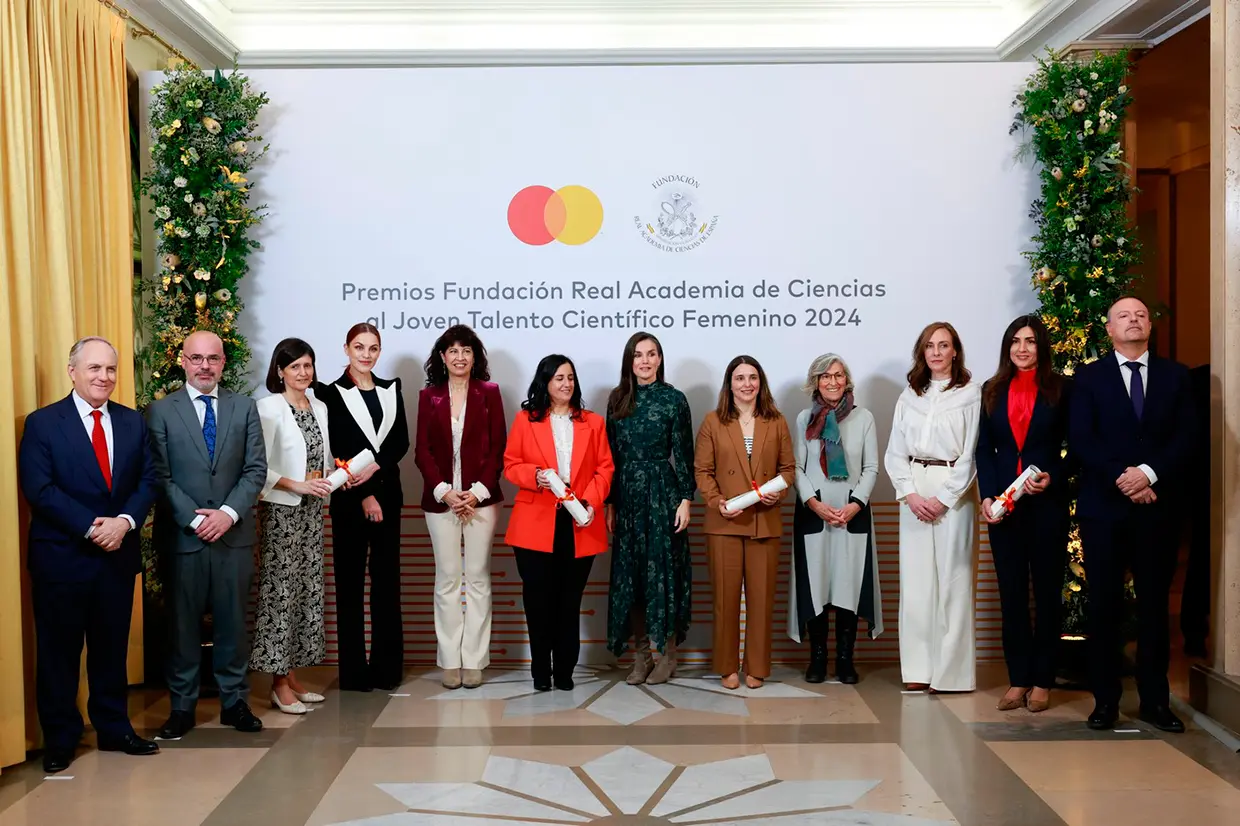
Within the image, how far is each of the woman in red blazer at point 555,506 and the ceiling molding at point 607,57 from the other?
7.02 ft

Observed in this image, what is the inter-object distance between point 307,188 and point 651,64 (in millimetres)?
2125

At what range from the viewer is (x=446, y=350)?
5.30 meters

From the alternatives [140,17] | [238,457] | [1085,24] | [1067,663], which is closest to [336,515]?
[238,457]

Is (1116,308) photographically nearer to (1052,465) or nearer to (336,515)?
(1052,465)

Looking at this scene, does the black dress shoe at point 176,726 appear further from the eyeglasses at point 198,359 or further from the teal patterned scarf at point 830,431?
the teal patterned scarf at point 830,431

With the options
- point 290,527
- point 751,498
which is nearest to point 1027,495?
point 751,498

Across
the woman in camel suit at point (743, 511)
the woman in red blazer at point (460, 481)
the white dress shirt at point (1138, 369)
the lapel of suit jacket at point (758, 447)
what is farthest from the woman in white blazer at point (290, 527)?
the white dress shirt at point (1138, 369)

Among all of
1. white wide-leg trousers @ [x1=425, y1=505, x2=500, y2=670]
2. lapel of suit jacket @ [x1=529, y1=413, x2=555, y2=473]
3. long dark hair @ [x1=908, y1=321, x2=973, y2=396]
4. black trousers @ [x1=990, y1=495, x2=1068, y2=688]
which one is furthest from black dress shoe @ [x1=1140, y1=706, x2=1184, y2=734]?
white wide-leg trousers @ [x1=425, y1=505, x2=500, y2=670]

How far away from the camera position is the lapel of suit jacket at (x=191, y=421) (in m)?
4.55

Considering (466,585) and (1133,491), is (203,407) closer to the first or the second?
(466,585)

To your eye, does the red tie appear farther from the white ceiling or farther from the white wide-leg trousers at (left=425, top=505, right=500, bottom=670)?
the white ceiling

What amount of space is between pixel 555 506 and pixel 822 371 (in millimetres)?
1452

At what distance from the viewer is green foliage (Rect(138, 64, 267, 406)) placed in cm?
543

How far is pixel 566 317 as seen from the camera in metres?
5.90
